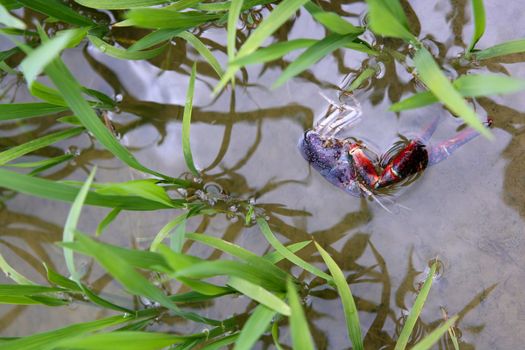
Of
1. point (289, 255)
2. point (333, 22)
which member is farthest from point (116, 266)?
point (333, 22)

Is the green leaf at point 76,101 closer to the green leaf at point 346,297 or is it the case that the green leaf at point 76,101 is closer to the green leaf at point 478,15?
the green leaf at point 346,297

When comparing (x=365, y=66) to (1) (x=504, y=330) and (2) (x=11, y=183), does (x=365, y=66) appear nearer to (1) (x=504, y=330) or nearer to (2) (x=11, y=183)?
(1) (x=504, y=330)

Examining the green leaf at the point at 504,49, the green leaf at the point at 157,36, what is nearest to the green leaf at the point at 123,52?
the green leaf at the point at 157,36

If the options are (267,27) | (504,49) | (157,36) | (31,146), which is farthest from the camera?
(31,146)

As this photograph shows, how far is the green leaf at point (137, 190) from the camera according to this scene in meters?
1.27

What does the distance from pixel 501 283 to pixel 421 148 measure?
1.72 ft

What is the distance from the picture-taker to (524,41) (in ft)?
4.83

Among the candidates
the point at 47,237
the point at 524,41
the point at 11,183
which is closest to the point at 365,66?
the point at 524,41

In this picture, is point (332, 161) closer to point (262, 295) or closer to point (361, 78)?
point (361, 78)

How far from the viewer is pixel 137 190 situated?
1.31 metres

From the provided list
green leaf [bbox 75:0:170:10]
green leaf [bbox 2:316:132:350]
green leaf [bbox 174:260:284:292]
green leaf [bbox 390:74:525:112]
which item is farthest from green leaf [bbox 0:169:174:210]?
green leaf [bbox 390:74:525:112]

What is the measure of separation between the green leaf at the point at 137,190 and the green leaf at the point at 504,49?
1058mm

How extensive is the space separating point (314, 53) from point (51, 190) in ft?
2.39

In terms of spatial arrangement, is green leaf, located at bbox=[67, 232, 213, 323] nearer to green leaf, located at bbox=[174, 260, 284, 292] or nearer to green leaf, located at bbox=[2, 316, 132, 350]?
green leaf, located at bbox=[174, 260, 284, 292]
